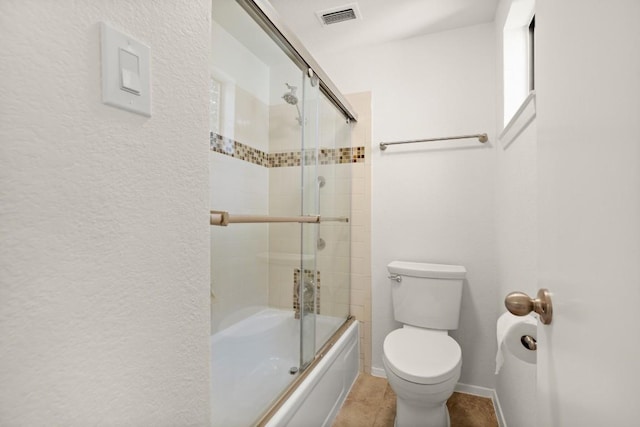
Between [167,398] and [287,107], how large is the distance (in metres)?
1.44

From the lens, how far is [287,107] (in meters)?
1.69

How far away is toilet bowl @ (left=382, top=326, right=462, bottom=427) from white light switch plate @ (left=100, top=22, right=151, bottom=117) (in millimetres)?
1417

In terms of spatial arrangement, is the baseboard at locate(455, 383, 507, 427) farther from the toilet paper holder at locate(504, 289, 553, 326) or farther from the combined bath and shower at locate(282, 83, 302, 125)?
the combined bath and shower at locate(282, 83, 302, 125)

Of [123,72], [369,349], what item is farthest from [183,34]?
[369,349]

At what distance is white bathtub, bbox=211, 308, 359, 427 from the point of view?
3.90 feet

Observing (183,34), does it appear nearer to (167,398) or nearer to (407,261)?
(167,398)

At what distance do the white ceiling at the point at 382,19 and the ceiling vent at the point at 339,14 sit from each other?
23 mm

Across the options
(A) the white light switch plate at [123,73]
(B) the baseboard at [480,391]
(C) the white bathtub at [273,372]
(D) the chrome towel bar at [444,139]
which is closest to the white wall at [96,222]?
(A) the white light switch plate at [123,73]

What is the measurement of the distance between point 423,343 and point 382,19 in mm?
1871

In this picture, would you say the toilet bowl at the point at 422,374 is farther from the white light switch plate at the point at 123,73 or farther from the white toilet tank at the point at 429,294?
the white light switch plate at the point at 123,73

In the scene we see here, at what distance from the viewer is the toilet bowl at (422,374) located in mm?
1358

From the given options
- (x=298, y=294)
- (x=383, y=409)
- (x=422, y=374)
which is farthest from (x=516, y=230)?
(x=383, y=409)

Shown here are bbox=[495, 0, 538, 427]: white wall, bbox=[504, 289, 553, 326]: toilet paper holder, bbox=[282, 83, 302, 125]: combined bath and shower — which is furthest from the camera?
bbox=[282, 83, 302, 125]: combined bath and shower

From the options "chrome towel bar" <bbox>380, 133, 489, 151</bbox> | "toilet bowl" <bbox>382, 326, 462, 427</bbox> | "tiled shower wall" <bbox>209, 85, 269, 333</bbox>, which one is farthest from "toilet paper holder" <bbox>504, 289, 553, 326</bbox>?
"chrome towel bar" <bbox>380, 133, 489, 151</bbox>
